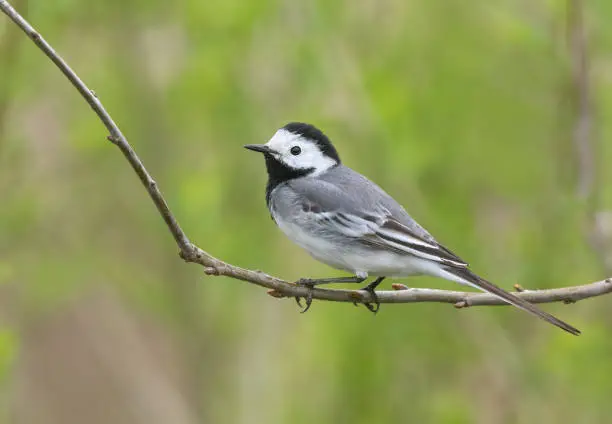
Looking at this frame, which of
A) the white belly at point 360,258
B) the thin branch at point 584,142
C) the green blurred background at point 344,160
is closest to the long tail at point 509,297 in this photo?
the white belly at point 360,258

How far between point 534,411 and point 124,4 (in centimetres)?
357

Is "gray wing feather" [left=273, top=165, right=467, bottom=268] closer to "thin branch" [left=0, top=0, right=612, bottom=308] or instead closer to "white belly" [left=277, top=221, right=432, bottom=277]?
"white belly" [left=277, top=221, right=432, bottom=277]

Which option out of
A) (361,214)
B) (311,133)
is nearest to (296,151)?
(311,133)

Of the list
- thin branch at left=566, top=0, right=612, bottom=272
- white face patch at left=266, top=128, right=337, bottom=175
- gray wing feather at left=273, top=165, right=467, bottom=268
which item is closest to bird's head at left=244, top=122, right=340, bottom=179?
white face patch at left=266, top=128, right=337, bottom=175

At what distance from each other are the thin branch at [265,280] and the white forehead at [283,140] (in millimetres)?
1050

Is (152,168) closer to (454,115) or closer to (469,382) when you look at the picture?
(454,115)

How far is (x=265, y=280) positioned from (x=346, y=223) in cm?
93

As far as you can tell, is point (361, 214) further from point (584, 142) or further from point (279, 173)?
point (584, 142)

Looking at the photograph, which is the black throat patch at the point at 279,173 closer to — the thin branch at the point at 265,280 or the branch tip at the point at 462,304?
the thin branch at the point at 265,280

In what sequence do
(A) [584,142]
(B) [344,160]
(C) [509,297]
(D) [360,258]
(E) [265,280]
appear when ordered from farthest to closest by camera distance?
(B) [344,160]
(A) [584,142]
(D) [360,258]
(C) [509,297]
(E) [265,280]

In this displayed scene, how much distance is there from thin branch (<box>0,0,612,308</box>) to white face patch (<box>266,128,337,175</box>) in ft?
3.38

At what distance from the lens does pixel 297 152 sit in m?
4.25

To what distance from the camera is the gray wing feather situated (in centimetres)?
365

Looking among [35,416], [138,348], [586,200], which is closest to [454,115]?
[586,200]
